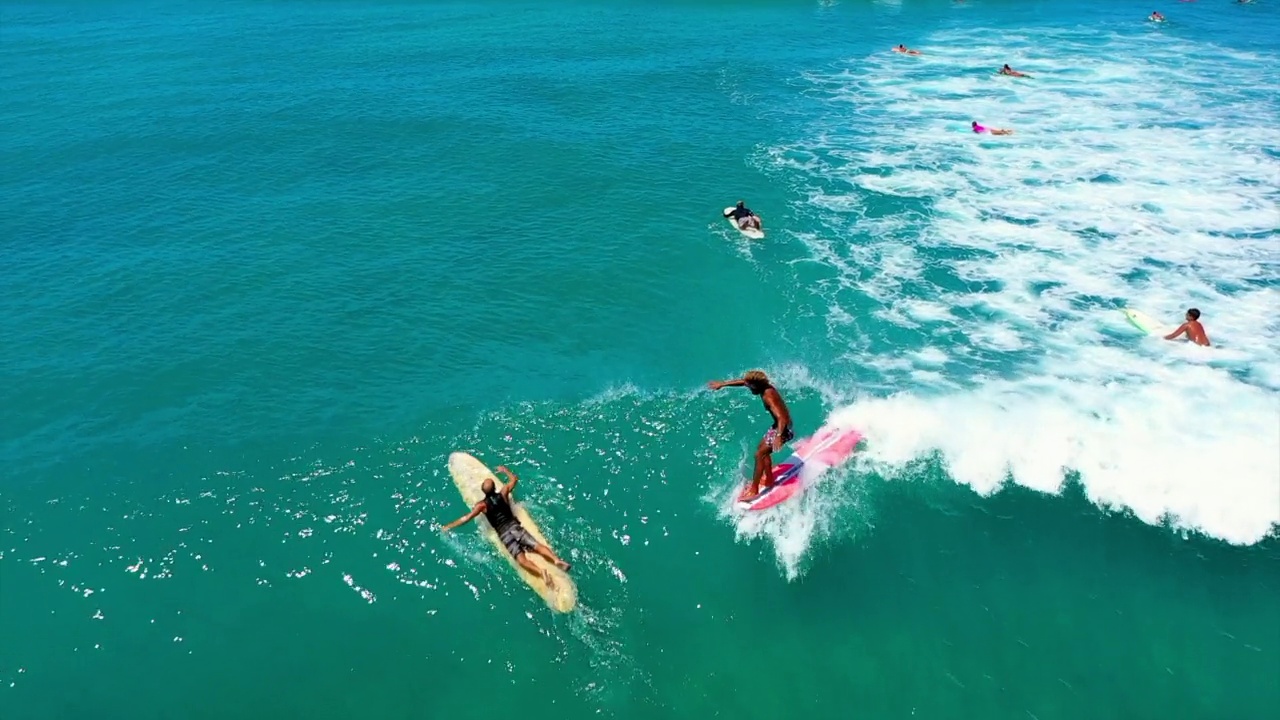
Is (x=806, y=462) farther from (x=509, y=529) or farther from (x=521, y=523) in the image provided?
(x=509, y=529)

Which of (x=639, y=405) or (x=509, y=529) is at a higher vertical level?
(x=509, y=529)

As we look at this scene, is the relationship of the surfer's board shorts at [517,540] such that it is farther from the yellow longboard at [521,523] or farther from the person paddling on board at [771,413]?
the person paddling on board at [771,413]

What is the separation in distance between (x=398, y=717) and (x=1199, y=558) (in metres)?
23.4

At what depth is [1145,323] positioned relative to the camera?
31078 millimetres

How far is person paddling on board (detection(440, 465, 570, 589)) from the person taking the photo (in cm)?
2105

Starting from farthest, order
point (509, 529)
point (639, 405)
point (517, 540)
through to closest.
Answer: point (639, 405) < point (509, 529) < point (517, 540)

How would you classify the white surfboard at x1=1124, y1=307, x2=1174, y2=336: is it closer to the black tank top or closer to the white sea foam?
the white sea foam

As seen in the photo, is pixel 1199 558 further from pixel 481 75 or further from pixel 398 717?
pixel 481 75

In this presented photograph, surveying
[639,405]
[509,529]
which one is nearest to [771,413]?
[639,405]

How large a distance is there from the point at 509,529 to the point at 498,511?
0.66 meters

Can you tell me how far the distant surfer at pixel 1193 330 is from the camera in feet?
96.4

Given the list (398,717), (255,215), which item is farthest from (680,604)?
(255,215)

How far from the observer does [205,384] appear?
3103cm

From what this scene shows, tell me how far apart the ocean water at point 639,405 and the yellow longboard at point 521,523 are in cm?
56
